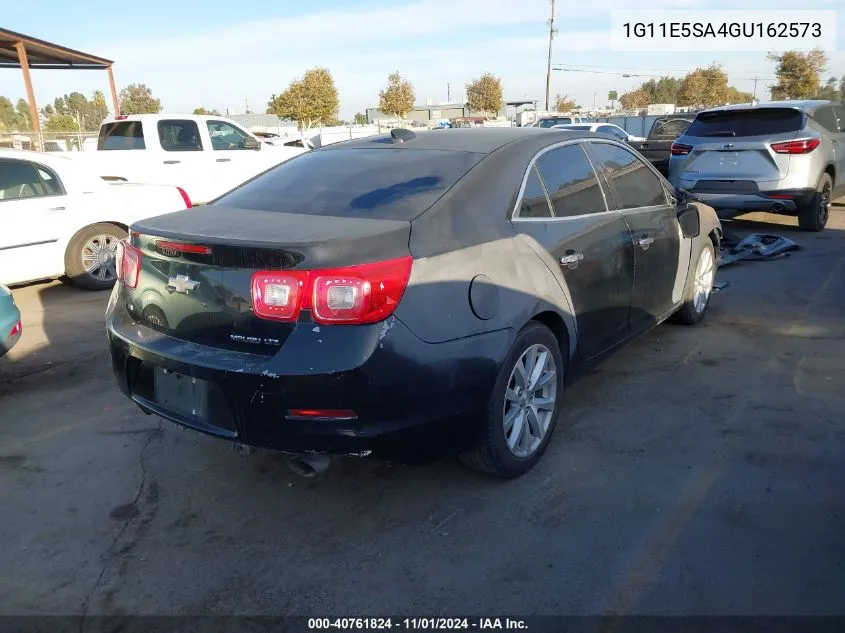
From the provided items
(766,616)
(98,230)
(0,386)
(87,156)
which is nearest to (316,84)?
(87,156)

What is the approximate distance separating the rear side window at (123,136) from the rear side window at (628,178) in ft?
31.8

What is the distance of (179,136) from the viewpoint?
1216cm

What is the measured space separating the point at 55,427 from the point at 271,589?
2.18 metres

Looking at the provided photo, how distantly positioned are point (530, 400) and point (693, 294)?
2.64 metres

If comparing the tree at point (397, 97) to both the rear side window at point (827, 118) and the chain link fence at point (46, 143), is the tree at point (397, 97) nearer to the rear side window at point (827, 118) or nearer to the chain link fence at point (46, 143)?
the chain link fence at point (46, 143)

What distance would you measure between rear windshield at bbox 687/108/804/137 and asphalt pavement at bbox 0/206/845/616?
5471 mm

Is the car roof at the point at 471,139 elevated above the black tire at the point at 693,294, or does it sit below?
above

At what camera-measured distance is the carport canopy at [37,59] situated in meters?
16.7

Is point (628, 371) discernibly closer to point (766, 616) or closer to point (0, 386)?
point (766, 616)

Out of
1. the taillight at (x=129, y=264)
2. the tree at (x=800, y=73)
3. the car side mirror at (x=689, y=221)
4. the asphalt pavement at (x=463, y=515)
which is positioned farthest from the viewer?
the tree at (x=800, y=73)

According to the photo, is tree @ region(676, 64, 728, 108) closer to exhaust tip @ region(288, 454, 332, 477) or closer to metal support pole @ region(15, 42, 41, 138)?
metal support pole @ region(15, 42, 41, 138)

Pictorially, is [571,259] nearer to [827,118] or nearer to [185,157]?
[827,118]

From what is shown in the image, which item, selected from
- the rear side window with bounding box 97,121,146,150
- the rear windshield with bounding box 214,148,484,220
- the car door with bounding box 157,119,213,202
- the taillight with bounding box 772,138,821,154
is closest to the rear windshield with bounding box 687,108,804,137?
the taillight with bounding box 772,138,821,154

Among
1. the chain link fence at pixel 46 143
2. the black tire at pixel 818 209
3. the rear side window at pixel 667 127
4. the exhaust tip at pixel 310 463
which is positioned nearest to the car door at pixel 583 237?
the exhaust tip at pixel 310 463
